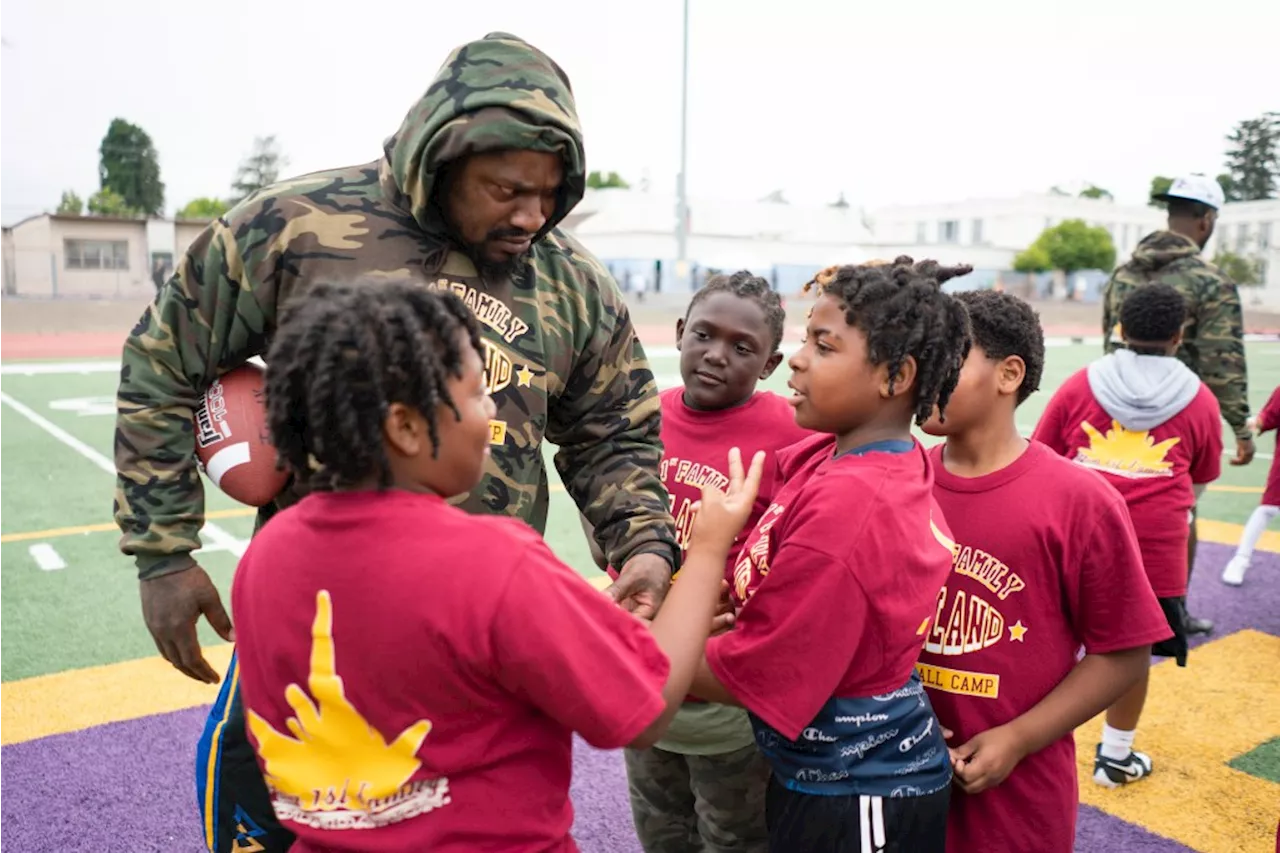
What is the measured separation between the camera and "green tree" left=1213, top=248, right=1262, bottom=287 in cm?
5144

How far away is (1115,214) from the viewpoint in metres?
79.8

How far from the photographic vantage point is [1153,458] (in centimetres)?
411

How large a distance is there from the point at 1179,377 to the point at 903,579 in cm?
288

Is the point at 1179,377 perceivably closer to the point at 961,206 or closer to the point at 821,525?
the point at 821,525

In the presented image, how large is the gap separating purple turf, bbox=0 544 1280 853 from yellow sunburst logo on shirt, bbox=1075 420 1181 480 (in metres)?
1.38

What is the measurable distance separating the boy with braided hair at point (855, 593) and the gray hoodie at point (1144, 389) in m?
2.32

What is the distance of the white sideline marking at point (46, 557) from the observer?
6223 mm

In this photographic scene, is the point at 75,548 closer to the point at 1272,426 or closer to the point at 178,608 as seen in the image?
the point at 178,608

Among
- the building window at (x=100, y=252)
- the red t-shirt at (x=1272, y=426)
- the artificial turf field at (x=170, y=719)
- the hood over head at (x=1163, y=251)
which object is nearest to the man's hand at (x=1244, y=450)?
the red t-shirt at (x=1272, y=426)

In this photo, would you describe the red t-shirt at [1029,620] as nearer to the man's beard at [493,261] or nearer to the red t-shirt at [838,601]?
the red t-shirt at [838,601]

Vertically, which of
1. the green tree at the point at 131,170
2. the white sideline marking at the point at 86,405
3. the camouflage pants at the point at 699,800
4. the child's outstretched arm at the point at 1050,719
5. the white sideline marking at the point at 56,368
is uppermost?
the green tree at the point at 131,170

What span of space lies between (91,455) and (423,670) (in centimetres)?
988

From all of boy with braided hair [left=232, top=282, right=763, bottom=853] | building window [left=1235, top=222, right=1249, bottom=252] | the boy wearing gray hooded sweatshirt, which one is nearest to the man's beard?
boy with braided hair [left=232, top=282, right=763, bottom=853]

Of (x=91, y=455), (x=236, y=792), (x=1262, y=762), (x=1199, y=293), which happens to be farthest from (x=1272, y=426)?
(x=91, y=455)
